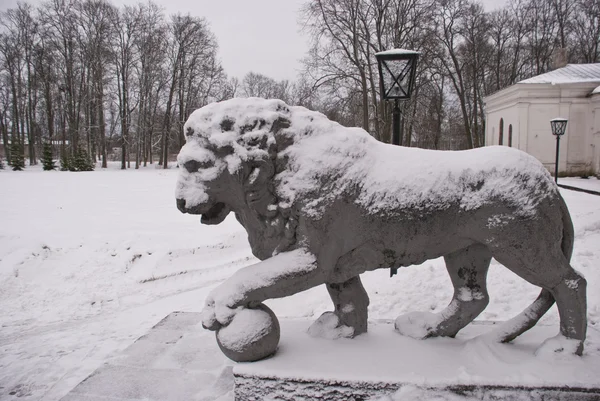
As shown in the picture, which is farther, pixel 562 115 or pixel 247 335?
pixel 562 115

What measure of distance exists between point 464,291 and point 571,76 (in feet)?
78.0

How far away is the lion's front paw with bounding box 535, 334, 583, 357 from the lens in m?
2.38

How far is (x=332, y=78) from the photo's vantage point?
21312 millimetres

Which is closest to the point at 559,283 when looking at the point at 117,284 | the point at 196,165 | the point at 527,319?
the point at 527,319

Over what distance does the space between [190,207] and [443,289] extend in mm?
3881

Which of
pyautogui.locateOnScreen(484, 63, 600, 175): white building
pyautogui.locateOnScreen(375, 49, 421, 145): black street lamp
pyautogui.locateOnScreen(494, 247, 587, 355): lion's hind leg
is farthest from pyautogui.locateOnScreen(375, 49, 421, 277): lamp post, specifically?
pyautogui.locateOnScreen(484, 63, 600, 175): white building

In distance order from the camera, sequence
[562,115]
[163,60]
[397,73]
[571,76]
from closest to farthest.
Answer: [397,73], [562,115], [571,76], [163,60]

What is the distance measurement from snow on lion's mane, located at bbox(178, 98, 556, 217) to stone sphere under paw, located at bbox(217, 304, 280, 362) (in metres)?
0.63

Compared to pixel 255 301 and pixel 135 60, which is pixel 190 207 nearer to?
pixel 255 301

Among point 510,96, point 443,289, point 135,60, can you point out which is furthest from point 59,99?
point 443,289

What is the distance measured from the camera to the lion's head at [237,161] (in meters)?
2.26

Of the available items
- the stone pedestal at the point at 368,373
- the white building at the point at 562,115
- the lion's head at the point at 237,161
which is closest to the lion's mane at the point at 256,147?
the lion's head at the point at 237,161

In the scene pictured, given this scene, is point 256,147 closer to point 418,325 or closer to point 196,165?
point 196,165

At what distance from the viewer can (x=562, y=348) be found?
2.39 metres
